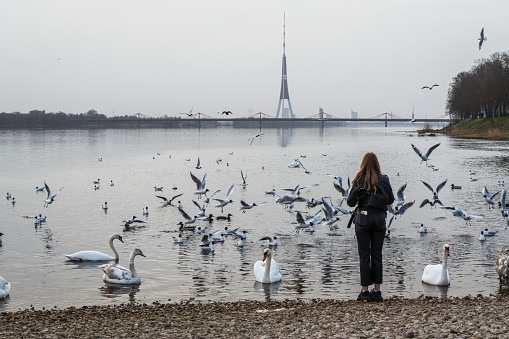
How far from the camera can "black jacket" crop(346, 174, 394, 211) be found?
25.8 ft

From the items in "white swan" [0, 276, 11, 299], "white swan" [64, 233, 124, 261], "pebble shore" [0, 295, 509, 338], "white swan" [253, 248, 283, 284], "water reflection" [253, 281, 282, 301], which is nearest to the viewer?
"pebble shore" [0, 295, 509, 338]

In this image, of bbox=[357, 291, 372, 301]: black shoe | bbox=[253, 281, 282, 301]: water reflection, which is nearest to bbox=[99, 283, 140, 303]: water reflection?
bbox=[253, 281, 282, 301]: water reflection

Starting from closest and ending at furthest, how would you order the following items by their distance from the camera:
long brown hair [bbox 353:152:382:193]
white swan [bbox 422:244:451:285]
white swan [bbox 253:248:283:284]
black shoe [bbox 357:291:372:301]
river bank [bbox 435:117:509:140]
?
long brown hair [bbox 353:152:382:193]
black shoe [bbox 357:291:372:301]
white swan [bbox 422:244:451:285]
white swan [bbox 253:248:283:284]
river bank [bbox 435:117:509:140]

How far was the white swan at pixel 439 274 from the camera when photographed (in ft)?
34.0

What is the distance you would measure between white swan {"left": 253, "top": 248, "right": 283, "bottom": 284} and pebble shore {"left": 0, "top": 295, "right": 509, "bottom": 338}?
4.98 ft

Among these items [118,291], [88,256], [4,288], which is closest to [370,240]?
[118,291]

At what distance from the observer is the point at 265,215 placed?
61.9 ft

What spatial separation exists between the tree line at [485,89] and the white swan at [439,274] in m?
68.4

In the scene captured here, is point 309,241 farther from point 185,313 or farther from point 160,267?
point 185,313

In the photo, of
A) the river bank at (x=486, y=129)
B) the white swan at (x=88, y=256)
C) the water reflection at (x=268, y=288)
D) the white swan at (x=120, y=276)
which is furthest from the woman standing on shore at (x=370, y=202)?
the river bank at (x=486, y=129)

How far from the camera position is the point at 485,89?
75.6m

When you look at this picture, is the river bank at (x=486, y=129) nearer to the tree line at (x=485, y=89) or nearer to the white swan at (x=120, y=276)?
the tree line at (x=485, y=89)

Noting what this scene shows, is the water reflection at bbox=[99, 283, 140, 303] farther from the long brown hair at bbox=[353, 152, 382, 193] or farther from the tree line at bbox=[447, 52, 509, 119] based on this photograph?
the tree line at bbox=[447, 52, 509, 119]

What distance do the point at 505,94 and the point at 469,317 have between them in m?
73.5
